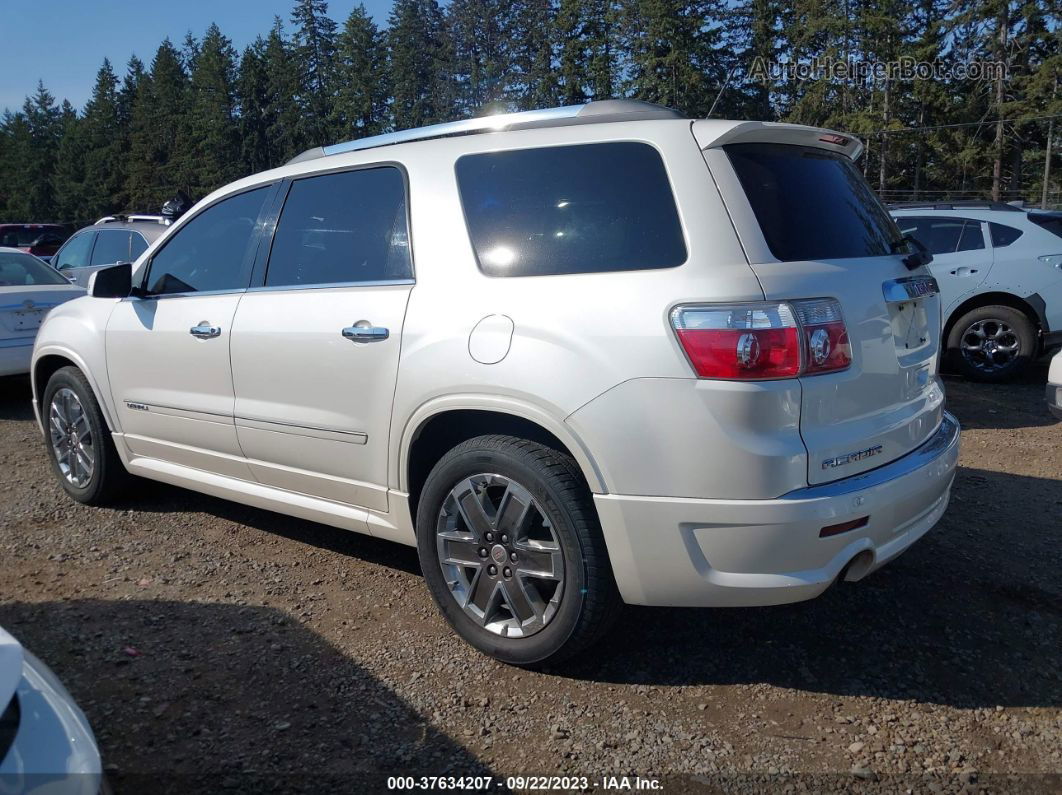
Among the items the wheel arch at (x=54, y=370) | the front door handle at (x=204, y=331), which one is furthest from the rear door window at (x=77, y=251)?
the front door handle at (x=204, y=331)

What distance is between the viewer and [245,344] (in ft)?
12.8

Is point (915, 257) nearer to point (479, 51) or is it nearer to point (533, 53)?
point (533, 53)

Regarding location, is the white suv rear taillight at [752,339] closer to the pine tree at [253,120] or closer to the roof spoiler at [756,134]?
the roof spoiler at [756,134]

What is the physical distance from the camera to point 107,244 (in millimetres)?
11320

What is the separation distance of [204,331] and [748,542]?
2.71m

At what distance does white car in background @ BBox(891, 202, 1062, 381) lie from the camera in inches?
331

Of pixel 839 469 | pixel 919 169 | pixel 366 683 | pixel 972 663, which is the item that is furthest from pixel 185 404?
pixel 919 169

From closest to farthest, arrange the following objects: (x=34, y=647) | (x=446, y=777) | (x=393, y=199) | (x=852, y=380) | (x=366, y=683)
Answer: (x=446, y=777)
(x=852, y=380)
(x=366, y=683)
(x=34, y=647)
(x=393, y=199)

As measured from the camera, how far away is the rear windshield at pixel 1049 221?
28.1 feet

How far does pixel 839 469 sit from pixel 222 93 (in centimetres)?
7134

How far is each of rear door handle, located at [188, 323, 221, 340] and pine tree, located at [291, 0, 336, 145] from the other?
62755 mm

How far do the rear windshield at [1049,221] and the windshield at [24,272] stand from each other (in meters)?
9.69

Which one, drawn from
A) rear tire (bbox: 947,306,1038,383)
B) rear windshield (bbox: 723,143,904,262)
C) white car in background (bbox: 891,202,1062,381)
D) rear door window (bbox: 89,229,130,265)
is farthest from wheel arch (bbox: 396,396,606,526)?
rear door window (bbox: 89,229,130,265)

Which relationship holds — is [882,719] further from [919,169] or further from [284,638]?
[919,169]
